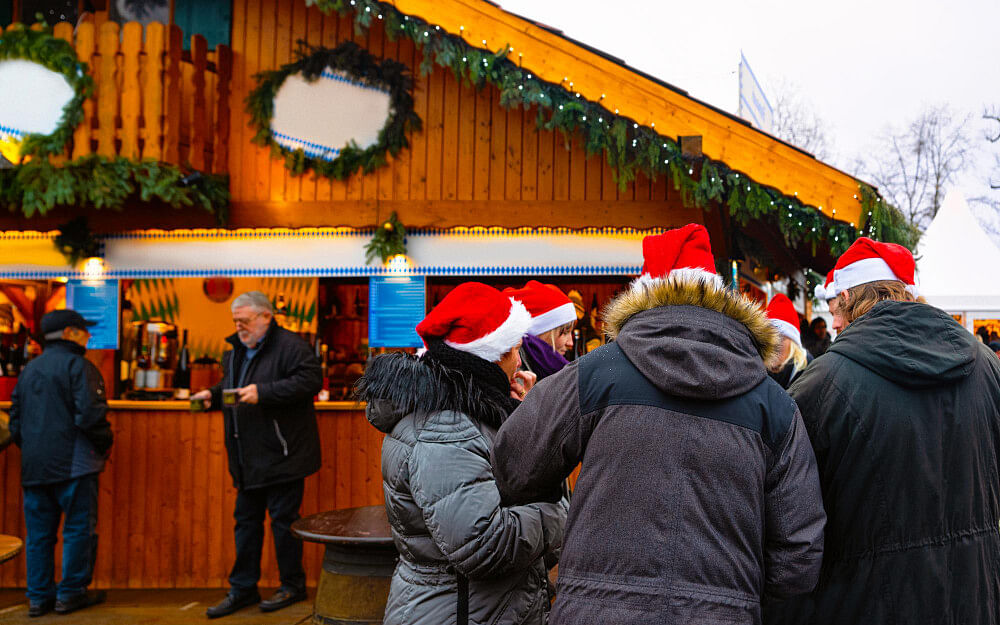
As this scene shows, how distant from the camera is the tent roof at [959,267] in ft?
52.7

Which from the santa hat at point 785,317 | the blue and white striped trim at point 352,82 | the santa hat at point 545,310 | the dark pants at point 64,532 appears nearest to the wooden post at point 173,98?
the blue and white striped trim at point 352,82

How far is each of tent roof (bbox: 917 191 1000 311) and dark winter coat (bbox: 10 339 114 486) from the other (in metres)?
13.2

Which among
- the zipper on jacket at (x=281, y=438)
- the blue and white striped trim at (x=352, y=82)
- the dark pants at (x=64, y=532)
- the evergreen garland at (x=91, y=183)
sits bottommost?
the dark pants at (x=64, y=532)

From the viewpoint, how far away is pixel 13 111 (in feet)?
23.2


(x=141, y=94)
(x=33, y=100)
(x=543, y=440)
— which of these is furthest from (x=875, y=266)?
(x=33, y=100)

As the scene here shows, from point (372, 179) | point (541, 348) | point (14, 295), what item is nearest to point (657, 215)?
point (372, 179)

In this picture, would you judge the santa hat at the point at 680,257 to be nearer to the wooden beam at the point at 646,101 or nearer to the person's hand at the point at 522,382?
the person's hand at the point at 522,382

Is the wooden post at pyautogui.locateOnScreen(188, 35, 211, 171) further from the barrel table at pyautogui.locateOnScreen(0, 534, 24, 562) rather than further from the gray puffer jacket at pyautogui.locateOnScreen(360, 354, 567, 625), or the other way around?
the gray puffer jacket at pyautogui.locateOnScreen(360, 354, 567, 625)

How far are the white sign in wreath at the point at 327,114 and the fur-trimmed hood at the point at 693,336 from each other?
5.30 meters

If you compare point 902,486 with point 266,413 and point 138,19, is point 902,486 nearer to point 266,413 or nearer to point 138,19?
point 266,413

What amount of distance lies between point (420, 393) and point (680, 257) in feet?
3.12

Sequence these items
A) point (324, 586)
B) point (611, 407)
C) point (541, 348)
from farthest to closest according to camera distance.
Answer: point (541, 348) < point (324, 586) < point (611, 407)

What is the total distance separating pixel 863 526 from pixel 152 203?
20.2ft

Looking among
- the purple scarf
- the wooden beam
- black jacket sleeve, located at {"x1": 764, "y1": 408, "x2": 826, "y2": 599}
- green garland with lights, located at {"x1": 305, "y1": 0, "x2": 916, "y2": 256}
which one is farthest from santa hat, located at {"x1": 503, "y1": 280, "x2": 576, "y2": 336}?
black jacket sleeve, located at {"x1": 764, "y1": 408, "x2": 826, "y2": 599}
